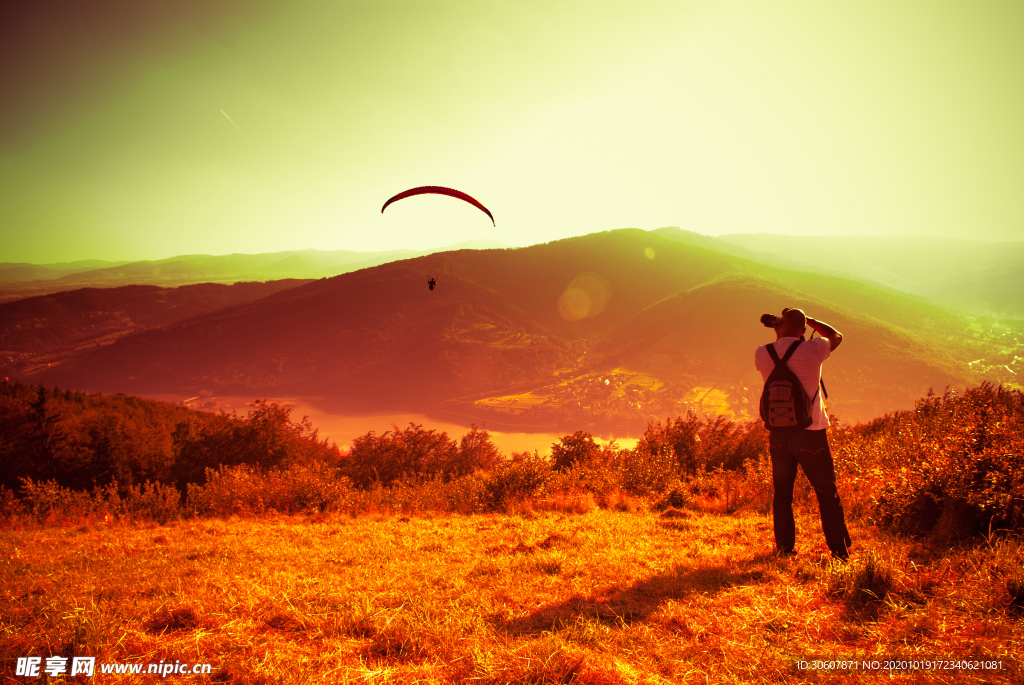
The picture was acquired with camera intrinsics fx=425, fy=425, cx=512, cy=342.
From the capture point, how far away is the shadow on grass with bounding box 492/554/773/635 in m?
3.07

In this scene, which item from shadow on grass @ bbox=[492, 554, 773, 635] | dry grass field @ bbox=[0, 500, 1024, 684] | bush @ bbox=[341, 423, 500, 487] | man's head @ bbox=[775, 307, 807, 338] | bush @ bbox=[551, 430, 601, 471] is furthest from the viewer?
bush @ bbox=[341, 423, 500, 487]

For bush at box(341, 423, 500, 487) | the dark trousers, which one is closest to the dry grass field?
the dark trousers

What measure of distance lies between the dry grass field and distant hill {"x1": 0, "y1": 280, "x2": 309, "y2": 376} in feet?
427

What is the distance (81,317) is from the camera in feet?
362

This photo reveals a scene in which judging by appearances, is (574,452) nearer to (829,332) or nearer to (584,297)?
(829,332)

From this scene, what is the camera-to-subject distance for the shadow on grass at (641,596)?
10.1 feet

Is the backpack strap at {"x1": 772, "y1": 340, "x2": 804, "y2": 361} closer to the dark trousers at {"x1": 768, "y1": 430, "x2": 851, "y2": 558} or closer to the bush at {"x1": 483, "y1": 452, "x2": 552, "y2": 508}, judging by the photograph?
the dark trousers at {"x1": 768, "y1": 430, "x2": 851, "y2": 558}

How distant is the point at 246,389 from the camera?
92625 millimetres

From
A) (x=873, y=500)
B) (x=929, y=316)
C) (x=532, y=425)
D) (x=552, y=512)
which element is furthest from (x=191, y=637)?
(x=929, y=316)

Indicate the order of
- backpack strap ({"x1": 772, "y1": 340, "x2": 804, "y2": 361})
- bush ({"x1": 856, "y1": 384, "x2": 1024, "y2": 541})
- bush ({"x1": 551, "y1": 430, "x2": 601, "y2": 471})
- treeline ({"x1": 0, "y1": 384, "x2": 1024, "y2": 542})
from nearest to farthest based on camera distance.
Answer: backpack strap ({"x1": 772, "y1": 340, "x2": 804, "y2": 361})
bush ({"x1": 856, "y1": 384, "x2": 1024, "y2": 541})
treeline ({"x1": 0, "y1": 384, "x2": 1024, "y2": 542})
bush ({"x1": 551, "y1": 430, "x2": 601, "y2": 471})

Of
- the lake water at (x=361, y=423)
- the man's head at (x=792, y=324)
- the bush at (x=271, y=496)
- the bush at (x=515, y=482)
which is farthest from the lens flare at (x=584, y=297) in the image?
the man's head at (x=792, y=324)

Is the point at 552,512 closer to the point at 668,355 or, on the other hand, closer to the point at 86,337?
the point at 668,355

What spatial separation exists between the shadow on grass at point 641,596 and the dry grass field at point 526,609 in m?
0.02

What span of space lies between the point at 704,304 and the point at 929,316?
171 feet
